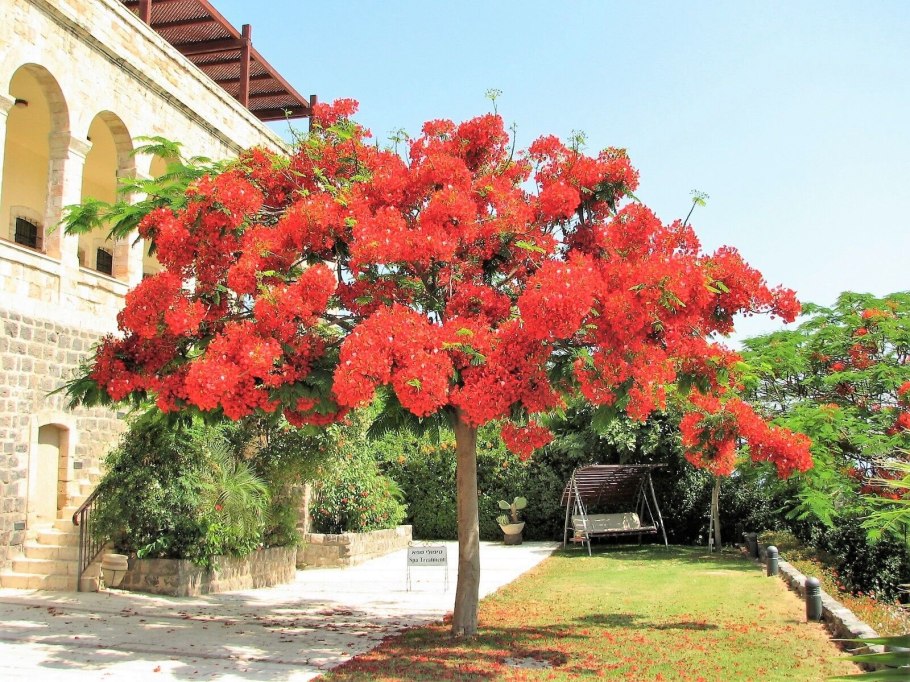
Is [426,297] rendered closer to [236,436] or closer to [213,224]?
[213,224]

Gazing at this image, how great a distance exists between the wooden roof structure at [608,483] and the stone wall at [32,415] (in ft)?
32.6

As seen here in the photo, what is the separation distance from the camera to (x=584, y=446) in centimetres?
2039

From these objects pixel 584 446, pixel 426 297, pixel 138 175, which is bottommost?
pixel 584 446

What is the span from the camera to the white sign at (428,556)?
1195 cm

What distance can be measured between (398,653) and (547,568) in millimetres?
8011

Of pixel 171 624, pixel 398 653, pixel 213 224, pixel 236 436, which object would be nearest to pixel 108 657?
pixel 171 624

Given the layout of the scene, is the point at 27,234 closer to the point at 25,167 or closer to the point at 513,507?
the point at 25,167

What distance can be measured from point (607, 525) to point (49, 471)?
11875mm

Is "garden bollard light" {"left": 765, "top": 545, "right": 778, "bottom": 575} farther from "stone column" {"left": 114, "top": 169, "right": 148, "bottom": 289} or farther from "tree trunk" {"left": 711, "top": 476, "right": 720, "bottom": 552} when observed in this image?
"stone column" {"left": 114, "top": 169, "right": 148, "bottom": 289}

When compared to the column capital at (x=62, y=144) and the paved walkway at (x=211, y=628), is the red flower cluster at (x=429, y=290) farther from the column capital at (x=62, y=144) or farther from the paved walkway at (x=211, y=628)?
the column capital at (x=62, y=144)

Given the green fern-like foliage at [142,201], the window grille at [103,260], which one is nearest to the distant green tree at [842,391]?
the green fern-like foliage at [142,201]

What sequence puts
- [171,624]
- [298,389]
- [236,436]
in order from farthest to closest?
[236,436] < [171,624] < [298,389]

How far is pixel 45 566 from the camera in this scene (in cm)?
1128

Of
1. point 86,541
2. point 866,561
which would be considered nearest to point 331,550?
point 86,541
